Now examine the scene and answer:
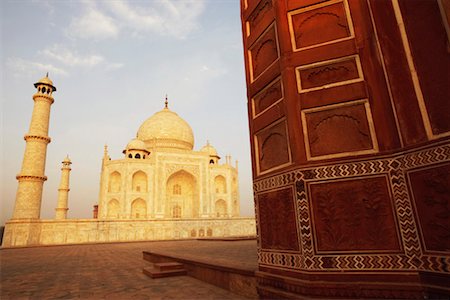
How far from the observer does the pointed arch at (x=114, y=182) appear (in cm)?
2372

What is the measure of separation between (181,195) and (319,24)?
25.1m

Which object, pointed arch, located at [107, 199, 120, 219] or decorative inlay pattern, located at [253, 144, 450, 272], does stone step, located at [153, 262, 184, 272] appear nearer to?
decorative inlay pattern, located at [253, 144, 450, 272]

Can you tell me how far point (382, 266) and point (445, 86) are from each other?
5.54 feet

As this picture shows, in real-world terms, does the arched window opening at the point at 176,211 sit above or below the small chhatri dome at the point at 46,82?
below

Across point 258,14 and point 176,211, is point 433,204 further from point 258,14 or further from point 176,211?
point 176,211

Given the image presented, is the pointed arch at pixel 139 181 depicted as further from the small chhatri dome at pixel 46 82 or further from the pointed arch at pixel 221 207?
the small chhatri dome at pixel 46 82

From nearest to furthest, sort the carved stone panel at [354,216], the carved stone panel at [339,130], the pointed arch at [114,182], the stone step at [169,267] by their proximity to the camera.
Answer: the carved stone panel at [354,216] → the carved stone panel at [339,130] → the stone step at [169,267] → the pointed arch at [114,182]

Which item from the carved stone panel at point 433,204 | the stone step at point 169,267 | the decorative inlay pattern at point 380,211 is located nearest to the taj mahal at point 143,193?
the stone step at point 169,267

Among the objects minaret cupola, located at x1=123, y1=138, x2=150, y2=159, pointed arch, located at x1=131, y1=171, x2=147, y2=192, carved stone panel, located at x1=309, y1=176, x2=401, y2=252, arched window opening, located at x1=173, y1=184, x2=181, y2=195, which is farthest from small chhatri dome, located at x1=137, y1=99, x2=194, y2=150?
carved stone panel, located at x1=309, y1=176, x2=401, y2=252

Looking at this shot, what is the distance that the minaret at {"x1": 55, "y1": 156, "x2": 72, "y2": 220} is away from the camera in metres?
25.8

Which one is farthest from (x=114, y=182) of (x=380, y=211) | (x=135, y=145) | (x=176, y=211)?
(x=380, y=211)

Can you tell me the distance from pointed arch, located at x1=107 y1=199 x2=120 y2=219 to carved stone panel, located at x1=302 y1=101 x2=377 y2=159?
23.3 metres

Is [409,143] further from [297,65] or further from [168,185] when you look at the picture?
[168,185]

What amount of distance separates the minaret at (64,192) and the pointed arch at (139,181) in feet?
24.8
